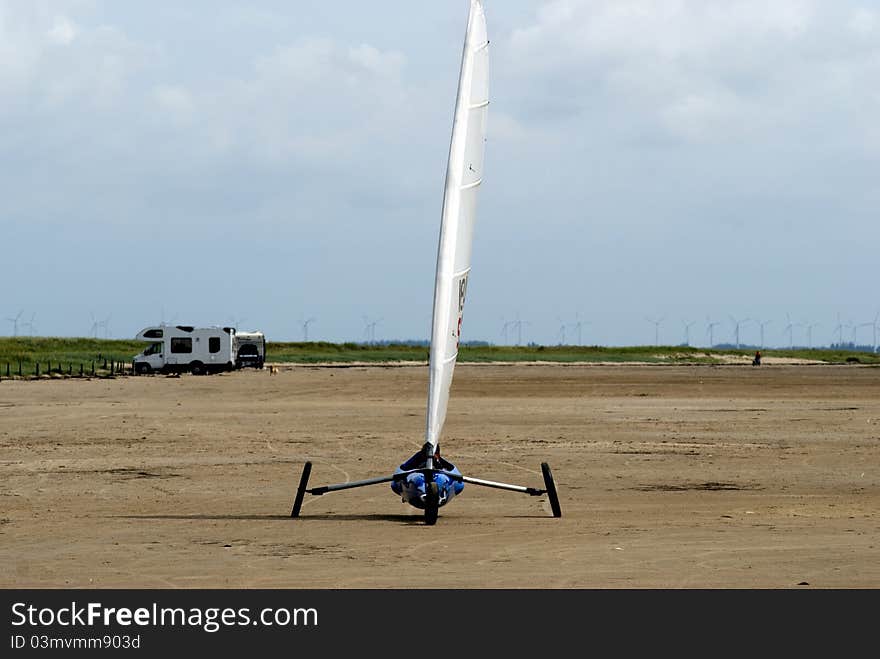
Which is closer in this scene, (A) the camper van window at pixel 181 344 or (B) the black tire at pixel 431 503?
(B) the black tire at pixel 431 503

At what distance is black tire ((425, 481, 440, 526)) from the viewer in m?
12.4

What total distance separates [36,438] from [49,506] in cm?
872

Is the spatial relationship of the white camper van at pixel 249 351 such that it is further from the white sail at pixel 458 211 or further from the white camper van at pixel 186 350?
the white sail at pixel 458 211

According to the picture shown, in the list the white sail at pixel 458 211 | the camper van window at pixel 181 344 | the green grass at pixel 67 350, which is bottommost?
the green grass at pixel 67 350

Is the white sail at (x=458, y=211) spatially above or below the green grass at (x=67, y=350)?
above

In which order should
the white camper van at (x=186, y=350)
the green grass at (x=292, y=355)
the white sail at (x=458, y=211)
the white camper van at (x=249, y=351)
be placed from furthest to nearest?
1. the green grass at (x=292, y=355)
2. the white camper van at (x=249, y=351)
3. the white camper van at (x=186, y=350)
4. the white sail at (x=458, y=211)

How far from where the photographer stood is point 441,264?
13055 mm

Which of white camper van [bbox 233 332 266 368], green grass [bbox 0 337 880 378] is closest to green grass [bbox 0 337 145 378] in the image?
green grass [bbox 0 337 880 378]

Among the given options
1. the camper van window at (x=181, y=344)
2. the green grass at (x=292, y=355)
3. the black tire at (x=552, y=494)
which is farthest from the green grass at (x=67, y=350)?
the black tire at (x=552, y=494)

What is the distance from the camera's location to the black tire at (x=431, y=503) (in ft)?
40.5

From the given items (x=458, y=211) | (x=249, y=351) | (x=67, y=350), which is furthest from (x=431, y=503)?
(x=67, y=350)

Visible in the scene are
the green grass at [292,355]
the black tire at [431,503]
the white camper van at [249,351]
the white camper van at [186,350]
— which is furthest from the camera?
the green grass at [292,355]
